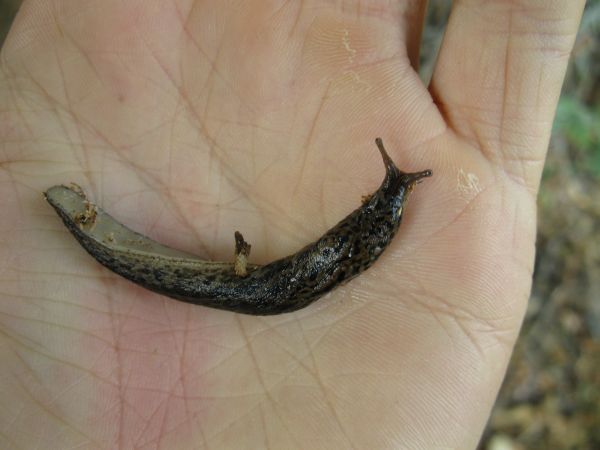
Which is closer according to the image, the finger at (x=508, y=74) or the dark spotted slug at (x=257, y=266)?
the finger at (x=508, y=74)

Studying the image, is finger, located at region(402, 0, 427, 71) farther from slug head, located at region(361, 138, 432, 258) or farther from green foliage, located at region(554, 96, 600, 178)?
green foliage, located at region(554, 96, 600, 178)

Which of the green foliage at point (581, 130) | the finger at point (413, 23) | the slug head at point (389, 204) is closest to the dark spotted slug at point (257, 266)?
the slug head at point (389, 204)

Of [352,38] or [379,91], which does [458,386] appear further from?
[352,38]

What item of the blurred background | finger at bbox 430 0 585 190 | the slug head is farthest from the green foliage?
the slug head

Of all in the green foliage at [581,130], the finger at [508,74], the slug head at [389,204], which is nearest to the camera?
the finger at [508,74]

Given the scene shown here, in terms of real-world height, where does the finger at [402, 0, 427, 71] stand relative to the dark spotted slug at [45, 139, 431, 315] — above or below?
above

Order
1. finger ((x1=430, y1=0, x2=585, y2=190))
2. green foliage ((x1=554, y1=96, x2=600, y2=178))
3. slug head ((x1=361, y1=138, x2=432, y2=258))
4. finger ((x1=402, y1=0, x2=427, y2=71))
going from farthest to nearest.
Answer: green foliage ((x1=554, y1=96, x2=600, y2=178))
finger ((x1=402, y1=0, x2=427, y2=71))
slug head ((x1=361, y1=138, x2=432, y2=258))
finger ((x1=430, y1=0, x2=585, y2=190))

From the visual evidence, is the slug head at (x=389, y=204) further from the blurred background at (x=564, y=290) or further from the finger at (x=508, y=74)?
the blurred background at (x=564, y=290)

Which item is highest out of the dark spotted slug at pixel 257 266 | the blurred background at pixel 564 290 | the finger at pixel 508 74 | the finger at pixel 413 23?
the finger at pixel 413 23
